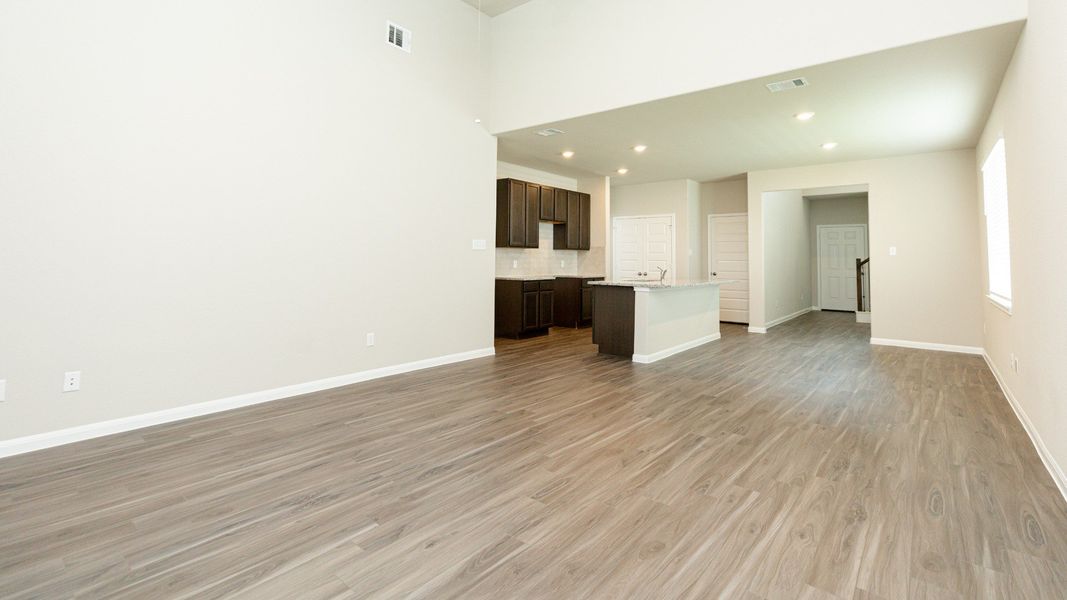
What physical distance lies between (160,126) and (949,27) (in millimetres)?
5356

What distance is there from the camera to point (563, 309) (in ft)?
28.1

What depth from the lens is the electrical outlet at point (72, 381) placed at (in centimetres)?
305

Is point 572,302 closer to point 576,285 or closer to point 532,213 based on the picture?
point 576,285

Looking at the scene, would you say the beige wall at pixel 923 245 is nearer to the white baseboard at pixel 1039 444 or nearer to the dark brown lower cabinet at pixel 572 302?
the white baseboard at pixel 1039 444

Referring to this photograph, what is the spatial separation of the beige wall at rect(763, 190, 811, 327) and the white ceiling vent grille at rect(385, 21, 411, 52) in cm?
598

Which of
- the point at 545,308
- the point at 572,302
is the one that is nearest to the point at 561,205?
the point at 572,302

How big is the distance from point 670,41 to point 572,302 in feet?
15.4

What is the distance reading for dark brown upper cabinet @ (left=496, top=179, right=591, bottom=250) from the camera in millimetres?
7451

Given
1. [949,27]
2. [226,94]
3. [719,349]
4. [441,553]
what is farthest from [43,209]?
[719,349]

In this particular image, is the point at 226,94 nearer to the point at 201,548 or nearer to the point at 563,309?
the point at 201,548

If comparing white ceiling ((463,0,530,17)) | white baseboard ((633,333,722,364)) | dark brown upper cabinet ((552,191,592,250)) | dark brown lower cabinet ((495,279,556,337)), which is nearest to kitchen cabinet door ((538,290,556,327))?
dark brown lower cabinet ((495,279,556,337))

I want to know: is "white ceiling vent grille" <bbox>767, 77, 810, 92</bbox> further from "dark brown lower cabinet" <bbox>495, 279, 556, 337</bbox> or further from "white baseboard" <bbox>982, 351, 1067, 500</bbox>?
"dark brown lower cabinet" <bbox>495, 279, 556, 337</bbox>

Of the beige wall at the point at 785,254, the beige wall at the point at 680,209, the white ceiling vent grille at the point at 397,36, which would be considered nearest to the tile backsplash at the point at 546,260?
the beige wall at the point at 680,209

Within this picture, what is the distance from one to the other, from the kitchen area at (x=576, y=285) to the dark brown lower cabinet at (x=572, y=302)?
17mm
